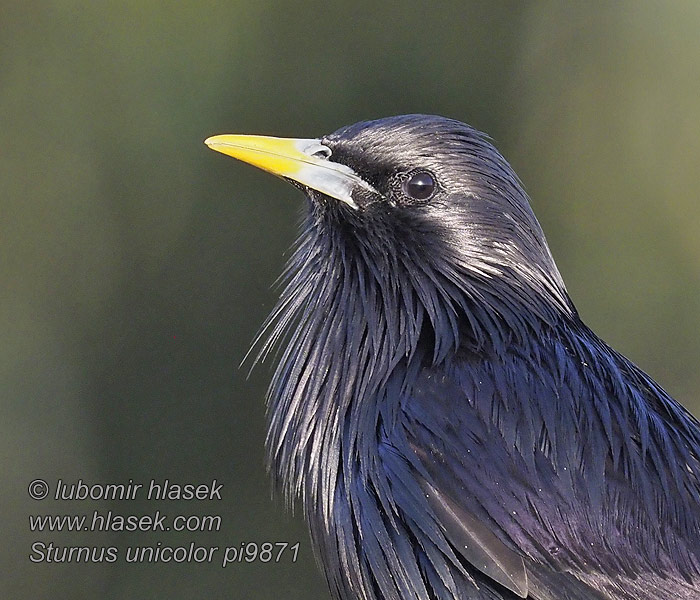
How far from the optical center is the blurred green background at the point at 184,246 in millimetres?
5992

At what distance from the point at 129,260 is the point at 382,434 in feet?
12.8

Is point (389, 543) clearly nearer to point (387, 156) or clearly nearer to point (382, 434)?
point (382, 434)

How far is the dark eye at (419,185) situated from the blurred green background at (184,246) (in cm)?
296

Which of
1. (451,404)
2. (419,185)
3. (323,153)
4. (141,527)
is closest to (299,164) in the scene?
(323,153)

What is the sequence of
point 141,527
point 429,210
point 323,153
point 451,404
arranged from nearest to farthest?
point 451,404
point 429,210
point 323,153
point 141,527

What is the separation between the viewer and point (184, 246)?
20.9 feet

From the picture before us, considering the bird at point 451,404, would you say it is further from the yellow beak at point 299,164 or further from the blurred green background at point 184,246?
the blurred green background at point 184,246

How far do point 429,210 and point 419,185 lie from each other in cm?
8

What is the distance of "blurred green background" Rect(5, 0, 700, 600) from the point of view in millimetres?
5992

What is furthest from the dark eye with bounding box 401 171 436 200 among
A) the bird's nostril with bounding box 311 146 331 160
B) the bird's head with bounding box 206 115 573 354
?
the bird's nostril with bounding box 311 146 331 160

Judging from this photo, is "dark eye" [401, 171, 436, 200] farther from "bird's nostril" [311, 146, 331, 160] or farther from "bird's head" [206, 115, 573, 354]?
"bird's nostril" [311, 146, 331, 160]

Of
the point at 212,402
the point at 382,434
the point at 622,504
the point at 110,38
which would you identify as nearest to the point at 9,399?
the point at 212,402

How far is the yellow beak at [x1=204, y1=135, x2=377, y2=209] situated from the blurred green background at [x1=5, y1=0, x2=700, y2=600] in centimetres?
291

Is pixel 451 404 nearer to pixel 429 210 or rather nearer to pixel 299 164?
pixel 429 210
